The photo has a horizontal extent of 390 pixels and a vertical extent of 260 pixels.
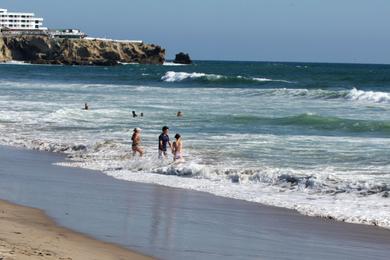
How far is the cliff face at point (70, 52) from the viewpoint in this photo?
156 meters

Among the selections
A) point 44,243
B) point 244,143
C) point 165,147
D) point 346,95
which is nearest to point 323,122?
point 244,143

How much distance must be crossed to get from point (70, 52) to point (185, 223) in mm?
145876

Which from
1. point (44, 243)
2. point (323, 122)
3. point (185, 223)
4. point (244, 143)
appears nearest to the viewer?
point (44, 243)

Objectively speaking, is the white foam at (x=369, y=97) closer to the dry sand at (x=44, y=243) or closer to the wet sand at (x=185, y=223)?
the wet sand at (x=185, y=223)

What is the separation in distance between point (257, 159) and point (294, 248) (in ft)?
31.9

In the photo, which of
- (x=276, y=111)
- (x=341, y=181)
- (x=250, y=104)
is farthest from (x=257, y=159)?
(x=250, y=104)

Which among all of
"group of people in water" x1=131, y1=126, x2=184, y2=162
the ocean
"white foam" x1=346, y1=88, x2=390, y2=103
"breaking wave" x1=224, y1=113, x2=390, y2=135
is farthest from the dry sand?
"white foam" x1=346, y1=88, x2=390, y2=103

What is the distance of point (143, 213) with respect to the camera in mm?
13281

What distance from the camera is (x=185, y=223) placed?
12.5 m

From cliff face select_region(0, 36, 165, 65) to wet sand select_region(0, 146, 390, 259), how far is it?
446 ft

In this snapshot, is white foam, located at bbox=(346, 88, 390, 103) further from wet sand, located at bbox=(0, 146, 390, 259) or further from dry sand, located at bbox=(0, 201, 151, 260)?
dry sand, located at bbox=(0, 201, 151, 260)

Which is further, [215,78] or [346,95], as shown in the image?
[215,78]

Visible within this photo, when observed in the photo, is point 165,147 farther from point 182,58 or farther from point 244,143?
point 182,58

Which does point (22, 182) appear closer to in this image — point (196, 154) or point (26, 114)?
point (196, 154)
